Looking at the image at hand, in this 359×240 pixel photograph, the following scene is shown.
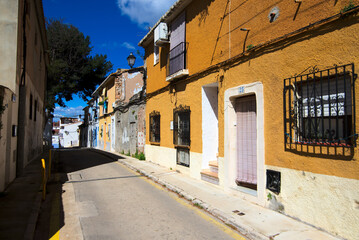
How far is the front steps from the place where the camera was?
8.08m

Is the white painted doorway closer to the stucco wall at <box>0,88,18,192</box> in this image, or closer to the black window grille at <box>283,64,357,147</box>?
the black window grille at <box>283,64,357,147</box>

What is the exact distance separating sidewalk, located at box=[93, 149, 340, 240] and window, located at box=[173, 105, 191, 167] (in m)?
1.61

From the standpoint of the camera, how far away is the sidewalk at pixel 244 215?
4.51m

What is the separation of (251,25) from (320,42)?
2167mm

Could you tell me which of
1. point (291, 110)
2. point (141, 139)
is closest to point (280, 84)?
point (291, 110)

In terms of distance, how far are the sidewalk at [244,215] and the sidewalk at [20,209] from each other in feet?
11.6

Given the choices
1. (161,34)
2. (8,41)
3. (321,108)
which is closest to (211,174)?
(321,108)

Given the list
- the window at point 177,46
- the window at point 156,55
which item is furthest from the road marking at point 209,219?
the window at point 156,55

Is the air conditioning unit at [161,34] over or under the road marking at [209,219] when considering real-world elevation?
over

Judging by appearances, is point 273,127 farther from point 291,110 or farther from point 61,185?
point 61,185

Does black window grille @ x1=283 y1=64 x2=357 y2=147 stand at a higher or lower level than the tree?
lower

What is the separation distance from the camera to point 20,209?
5758 mm

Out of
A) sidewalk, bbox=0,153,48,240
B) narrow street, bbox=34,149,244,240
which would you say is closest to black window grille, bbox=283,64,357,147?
narrow street, bbox=34,149,244,240

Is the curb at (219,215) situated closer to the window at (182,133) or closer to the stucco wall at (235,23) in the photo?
the window at (182,133)
